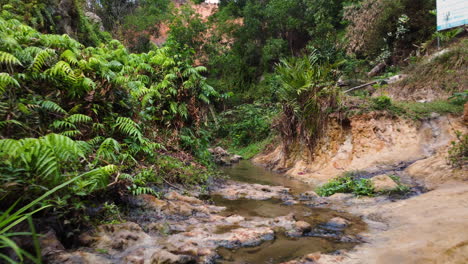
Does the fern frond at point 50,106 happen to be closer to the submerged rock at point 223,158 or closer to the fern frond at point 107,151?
the fern frond at point 107,151

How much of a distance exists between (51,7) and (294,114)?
8.28 meters

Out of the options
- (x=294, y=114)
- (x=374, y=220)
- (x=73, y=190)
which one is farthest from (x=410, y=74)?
(x=73, y=190)

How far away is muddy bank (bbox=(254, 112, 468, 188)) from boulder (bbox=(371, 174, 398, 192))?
83 centimetres

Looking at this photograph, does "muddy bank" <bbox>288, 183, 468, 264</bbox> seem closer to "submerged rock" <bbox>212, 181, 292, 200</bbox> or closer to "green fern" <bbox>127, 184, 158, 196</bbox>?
"submerged rock" <bbox>212, 181, 292, 200</bbox>

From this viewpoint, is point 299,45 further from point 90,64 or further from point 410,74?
point 90,64

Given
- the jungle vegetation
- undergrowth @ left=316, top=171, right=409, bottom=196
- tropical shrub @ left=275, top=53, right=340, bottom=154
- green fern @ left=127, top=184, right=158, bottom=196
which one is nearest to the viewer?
the jungle vegetation

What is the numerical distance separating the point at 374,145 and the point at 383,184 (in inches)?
88.0

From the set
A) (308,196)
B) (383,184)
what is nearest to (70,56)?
(308,196)

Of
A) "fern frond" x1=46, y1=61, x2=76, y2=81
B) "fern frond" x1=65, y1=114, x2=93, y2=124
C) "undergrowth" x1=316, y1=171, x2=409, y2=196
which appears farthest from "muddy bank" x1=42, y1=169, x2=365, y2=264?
"fern frond" x1=46, y1=61, x2=76, y2=81

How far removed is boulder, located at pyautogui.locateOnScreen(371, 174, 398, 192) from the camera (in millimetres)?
4707

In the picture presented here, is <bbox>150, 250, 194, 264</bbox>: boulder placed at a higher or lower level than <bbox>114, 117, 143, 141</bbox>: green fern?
lower

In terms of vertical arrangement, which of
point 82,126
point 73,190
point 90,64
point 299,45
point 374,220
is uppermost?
point 299,45

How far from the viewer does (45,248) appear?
7.22 feet

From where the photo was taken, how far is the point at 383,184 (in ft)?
15.8
